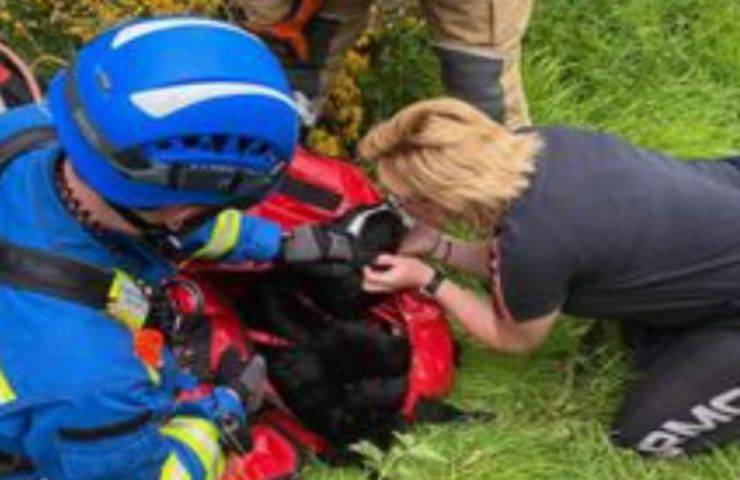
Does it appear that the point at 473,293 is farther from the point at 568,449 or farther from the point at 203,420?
the point at 203,420

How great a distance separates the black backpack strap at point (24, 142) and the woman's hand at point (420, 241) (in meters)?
1.28

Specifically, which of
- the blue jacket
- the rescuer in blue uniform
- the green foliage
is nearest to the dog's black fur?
the rescuer in blue uniform

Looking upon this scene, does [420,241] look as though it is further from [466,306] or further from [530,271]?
[530,271]

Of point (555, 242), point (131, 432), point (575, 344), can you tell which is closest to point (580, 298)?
point (555, 242)

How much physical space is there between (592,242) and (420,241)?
0.68 m

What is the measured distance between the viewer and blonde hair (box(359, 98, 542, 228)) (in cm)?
326

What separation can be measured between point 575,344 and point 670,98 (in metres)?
1.25

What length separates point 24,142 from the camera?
2.73 m

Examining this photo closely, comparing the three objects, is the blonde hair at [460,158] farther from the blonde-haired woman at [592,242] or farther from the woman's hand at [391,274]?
the woman's hand at [391,274]

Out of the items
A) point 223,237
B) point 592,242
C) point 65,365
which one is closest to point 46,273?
point 65,365

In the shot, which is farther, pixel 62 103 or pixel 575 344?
pixel 575 344

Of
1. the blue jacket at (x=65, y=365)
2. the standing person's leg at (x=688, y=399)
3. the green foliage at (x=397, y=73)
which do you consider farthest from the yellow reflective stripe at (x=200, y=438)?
the green foliage at (x=397, y=73)

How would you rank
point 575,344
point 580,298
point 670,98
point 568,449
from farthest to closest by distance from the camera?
point 670,98
point 575,344
point 568,449
point 580,298

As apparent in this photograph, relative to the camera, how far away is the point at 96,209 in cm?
245
